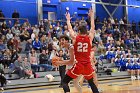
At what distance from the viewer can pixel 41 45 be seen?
2180cm

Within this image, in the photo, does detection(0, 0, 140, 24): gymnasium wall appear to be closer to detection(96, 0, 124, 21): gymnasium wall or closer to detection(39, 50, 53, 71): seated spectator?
detection(96, 0, 124, 21): gymnasium wall

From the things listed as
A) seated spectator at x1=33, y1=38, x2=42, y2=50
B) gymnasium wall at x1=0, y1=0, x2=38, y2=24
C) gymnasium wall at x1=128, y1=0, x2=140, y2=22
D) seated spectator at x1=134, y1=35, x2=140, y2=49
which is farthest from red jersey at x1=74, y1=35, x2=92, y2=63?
gymnasium wall at x1=128, y1=0, x2=140, y2=22

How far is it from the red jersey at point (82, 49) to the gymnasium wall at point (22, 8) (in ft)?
63.5

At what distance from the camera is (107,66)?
24172 mm

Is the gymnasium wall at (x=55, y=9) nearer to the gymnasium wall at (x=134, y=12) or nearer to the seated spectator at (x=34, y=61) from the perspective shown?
the gymnasium wall at (x=134, y=12)

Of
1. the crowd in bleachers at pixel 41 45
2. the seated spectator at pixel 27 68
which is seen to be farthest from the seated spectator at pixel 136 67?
the seated spectator at pixel 27 68

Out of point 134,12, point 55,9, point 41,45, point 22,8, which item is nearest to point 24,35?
point 41,45

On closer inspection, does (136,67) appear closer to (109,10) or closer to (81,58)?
(109,10)

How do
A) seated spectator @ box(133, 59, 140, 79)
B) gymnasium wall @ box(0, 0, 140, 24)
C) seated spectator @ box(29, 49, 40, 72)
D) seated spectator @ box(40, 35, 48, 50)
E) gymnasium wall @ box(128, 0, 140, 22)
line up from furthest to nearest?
gymnasium wall @ box(128, 0, 140, 22) → gymnasium wall @ box(0, 0, 140, 24) → seated spectator @ box(133, 59, 140, 79) → seated spectator @ box(40, 35, 48, 50) → seated spectator @ box(29, 49, 40, 72)

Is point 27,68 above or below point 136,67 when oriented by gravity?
above

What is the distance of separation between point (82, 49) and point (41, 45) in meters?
13.5

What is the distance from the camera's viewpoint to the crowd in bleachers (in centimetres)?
1906

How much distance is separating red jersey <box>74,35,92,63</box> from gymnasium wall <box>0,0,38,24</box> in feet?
63.5

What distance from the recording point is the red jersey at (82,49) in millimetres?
8422
